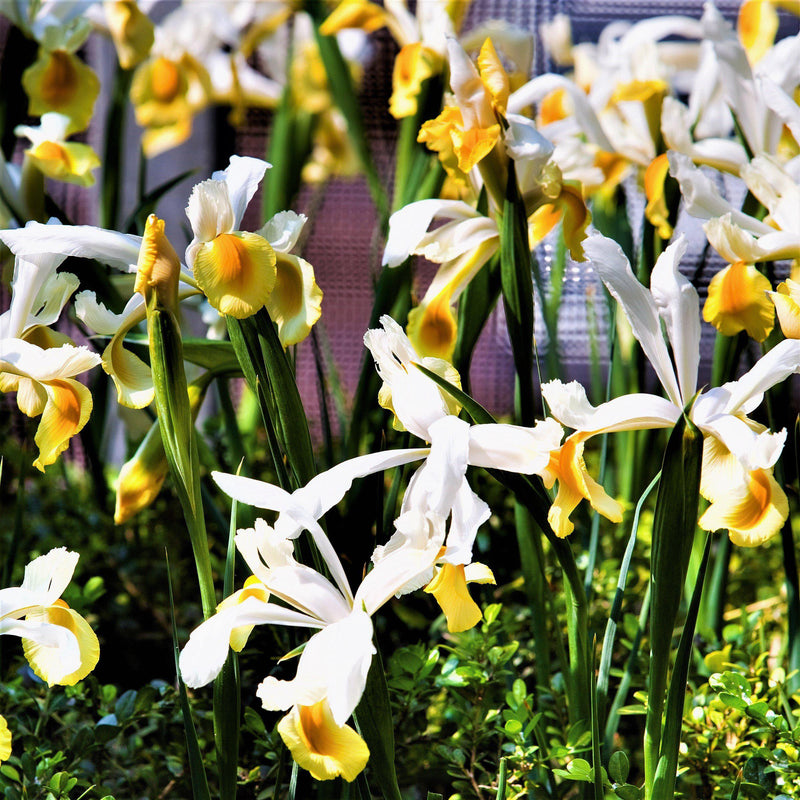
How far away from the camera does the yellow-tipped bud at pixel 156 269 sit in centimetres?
46

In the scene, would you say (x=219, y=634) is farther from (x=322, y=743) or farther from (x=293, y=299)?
(x=293, y=299)

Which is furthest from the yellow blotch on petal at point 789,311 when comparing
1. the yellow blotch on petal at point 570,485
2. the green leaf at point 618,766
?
the green leaf at point 618,766

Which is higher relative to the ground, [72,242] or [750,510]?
[72,242]

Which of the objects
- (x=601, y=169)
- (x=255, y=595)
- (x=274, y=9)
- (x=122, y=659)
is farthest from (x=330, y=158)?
(x=255, y=595)

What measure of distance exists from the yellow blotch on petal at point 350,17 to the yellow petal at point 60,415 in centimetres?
72

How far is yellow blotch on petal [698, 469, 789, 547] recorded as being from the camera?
0.44 m

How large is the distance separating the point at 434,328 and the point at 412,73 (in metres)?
0.40

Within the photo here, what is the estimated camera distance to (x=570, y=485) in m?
0.46

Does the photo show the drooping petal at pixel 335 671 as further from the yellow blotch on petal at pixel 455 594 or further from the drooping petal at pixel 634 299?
the drooping petal at pixel 634 299

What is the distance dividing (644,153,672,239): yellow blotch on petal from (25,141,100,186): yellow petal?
55 centimetres

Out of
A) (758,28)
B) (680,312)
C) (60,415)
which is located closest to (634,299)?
(680,312)

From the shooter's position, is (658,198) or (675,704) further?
(658,198)

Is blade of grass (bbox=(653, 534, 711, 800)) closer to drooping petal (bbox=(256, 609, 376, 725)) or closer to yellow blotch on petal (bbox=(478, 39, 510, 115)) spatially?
drooping petal (bbox=(256, 609, 376, 725))

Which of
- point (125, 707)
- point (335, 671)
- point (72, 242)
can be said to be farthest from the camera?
point (125, 707)
